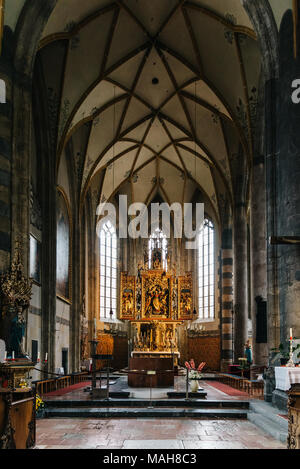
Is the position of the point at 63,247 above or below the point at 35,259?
above

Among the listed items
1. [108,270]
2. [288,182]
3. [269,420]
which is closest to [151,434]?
[269,420]

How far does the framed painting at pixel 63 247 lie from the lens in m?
22.2

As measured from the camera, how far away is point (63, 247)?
23.4 metres

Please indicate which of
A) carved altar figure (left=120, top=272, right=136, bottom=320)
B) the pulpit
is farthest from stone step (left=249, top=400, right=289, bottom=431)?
carved altar figure (left=120, top=272, right=136, bottom=320)

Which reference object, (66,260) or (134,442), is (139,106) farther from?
(134,442)

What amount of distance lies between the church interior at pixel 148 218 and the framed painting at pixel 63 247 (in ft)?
0.42

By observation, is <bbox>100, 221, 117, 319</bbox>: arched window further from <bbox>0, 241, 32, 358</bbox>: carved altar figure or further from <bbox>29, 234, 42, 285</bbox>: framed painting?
<bbox>0, 241, 32, 358</bbox>: carved altar figure

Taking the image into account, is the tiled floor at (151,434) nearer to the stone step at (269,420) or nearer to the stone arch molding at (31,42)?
the stone step at (269,420)

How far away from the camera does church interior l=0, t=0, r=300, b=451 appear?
1170cm

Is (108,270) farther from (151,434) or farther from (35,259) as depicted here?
(151,434)

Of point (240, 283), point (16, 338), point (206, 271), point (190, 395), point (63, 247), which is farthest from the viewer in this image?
point (206, 271)

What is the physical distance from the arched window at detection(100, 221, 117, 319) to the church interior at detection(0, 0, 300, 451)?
0.12 metres

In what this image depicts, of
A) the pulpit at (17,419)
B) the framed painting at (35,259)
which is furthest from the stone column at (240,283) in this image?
the pulpit at (17,419)

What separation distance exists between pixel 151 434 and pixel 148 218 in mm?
25353
